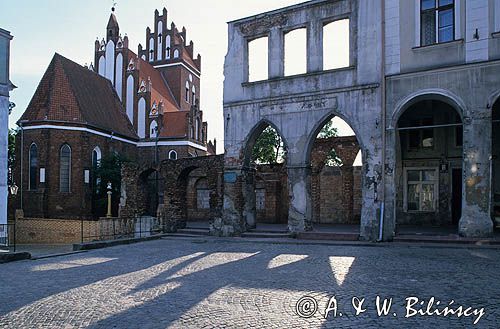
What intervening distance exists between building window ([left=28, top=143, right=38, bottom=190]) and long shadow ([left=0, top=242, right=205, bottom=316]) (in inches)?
931

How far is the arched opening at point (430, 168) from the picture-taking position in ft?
69.8

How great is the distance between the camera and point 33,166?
37406mm

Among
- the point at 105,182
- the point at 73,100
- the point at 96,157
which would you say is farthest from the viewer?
the point at 96,157

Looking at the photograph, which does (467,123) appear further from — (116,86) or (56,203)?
(116,86)

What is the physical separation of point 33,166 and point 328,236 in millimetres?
28221

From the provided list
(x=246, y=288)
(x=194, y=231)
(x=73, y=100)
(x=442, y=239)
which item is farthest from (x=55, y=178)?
(x=246, y=288)

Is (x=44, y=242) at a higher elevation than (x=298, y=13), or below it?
below

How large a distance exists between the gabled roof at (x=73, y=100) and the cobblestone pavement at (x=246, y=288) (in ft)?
85.7

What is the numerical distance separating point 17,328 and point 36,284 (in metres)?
3.59

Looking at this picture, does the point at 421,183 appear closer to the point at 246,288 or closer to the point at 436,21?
the point at 436,21

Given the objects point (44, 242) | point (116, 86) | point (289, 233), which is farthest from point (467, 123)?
point (116, 86)

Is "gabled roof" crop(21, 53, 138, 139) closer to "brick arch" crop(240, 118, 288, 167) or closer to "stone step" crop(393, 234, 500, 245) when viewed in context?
"brick arch" crop(240, 118, 288, 167)


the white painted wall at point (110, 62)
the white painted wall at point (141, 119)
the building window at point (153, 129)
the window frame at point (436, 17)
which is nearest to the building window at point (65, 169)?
the white painted wall at point (141, 119)

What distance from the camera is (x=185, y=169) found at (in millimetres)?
23078
